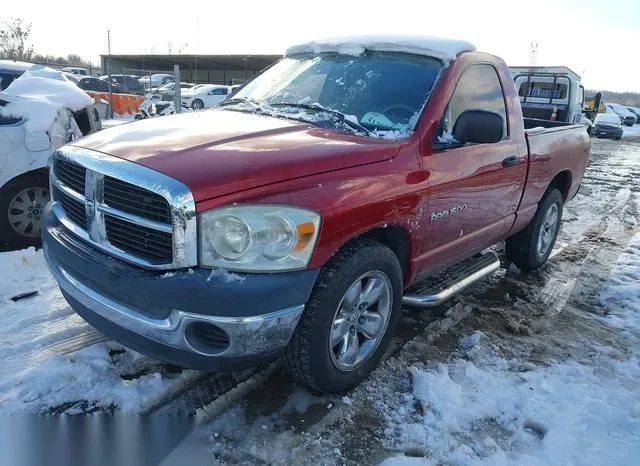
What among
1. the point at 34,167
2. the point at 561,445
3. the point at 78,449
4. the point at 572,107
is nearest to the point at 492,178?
the point at 561,445

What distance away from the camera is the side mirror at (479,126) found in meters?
3.30

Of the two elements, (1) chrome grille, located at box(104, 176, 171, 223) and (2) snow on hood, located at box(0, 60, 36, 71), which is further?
(2) snow on hood, located at box(0, 60, 36, 71)

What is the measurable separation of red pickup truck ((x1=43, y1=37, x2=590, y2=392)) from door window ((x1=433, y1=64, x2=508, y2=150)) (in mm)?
20

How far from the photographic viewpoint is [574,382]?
3363mm

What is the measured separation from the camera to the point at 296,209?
96.5 inches

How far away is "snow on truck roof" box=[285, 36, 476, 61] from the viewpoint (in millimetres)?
3650

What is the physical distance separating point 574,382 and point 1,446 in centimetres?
325

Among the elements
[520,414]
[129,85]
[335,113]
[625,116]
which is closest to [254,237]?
[335,113]

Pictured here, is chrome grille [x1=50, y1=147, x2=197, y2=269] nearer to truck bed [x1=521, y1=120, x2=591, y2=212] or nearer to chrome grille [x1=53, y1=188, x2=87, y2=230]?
chrome grille [x1=53, y1=188, x2=87, y2=230]

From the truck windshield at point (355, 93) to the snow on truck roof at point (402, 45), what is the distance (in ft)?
0.15

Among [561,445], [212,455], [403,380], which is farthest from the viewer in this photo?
[403,380]

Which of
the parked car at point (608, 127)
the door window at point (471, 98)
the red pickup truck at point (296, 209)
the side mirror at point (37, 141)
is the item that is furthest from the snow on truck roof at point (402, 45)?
the parked car at point (608, 127)

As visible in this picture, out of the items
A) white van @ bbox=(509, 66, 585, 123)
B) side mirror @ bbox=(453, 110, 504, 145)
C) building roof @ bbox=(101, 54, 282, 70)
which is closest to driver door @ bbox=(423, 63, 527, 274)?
side mirror @ bbox=(453, 110, 504, 145)

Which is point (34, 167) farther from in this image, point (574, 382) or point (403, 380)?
point (574, 382)
